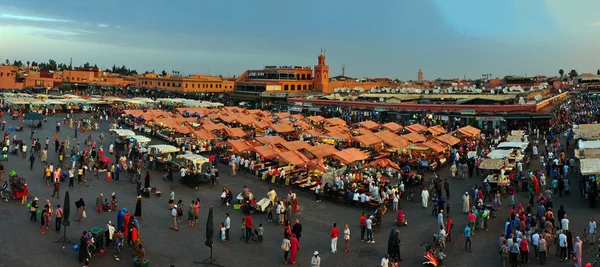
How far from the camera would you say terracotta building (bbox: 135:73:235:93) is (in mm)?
72000

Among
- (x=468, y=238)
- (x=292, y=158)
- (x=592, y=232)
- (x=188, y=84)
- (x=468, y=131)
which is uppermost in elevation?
(x=188, y=84)

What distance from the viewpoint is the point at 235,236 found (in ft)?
41.3


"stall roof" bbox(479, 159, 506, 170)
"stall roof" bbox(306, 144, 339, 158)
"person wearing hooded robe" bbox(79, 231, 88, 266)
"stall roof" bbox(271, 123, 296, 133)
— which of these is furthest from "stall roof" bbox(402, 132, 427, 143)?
"person wearing hooded robe" bbox(79, 231, 88, 266)

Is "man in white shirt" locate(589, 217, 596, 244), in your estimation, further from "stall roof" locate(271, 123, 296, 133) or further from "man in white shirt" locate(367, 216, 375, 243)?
"stall roof" locate(271, 123, 296, 133)

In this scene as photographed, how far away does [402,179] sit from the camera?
1805 centimetres

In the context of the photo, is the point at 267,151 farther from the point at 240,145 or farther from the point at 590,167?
the point at 590,167

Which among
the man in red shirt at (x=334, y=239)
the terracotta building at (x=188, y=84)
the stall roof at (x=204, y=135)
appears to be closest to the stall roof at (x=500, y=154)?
the man in red shirt at (x=334, y=239)

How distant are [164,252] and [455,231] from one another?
28.0ft

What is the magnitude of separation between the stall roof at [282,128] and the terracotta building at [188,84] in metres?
44.4

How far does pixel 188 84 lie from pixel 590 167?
64.5m

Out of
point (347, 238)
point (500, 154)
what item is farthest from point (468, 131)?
point (347, 238)

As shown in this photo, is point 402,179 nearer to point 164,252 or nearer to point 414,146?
point 414,146

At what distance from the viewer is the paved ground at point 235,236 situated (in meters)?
10.7

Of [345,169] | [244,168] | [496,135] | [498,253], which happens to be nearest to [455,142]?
[496,135]
